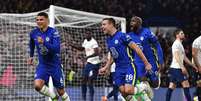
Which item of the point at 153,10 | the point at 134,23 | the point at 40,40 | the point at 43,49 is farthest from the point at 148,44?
the point at 153,10

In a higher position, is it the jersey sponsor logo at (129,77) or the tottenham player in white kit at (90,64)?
the tottenham player in white kit at (90,64)

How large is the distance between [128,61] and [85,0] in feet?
42.8

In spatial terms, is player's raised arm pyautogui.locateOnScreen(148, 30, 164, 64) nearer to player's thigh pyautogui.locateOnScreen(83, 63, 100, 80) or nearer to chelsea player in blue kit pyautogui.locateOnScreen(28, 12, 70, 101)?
chelsea player in blue kit pyautogui.locateOnScreen(28, 12, 70, 101)

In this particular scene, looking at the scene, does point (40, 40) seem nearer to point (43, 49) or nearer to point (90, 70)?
point (43, 49)

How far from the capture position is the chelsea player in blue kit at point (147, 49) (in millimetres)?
10258

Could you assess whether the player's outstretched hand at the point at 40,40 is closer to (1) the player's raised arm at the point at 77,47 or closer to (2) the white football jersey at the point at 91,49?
(2) the white football jersey at the point at 91,49

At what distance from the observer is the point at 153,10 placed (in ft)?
75.9

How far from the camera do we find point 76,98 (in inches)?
566

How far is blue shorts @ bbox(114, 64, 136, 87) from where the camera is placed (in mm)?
9211

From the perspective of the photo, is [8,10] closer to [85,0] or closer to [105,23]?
[85,0]

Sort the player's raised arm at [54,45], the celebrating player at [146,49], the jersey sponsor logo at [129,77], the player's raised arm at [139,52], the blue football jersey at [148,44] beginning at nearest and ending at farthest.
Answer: the player's raised arm at [139,52], the jersey sponsor logo at [129,77], the player's raised arm at [54,45], the celebrating player at [146,49], the blue football jersey at [148,44]

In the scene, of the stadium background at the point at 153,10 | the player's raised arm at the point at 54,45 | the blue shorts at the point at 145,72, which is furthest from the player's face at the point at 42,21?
the stadium background at the point at 153,10

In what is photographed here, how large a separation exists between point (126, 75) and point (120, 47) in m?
0.45

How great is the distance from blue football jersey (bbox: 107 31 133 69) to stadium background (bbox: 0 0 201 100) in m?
11.2
